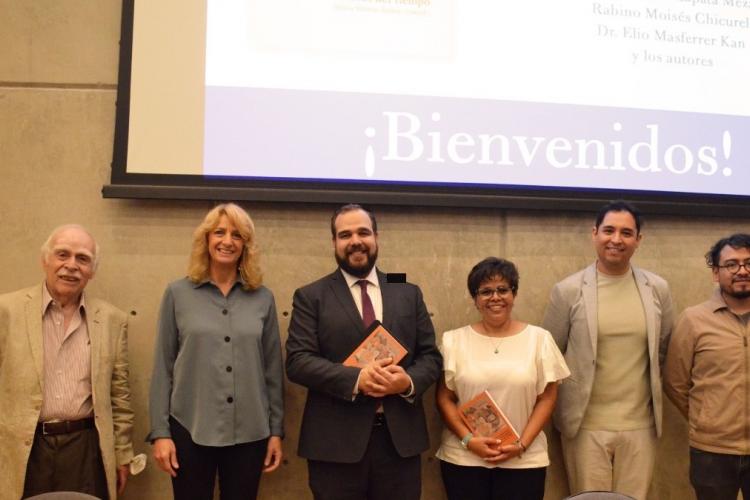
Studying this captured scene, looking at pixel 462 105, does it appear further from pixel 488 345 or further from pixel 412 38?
pixel 488 345

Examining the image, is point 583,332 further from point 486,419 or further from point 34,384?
Answer: point 34,384

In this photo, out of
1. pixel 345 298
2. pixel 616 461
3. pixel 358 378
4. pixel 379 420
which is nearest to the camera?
pixel 358 378

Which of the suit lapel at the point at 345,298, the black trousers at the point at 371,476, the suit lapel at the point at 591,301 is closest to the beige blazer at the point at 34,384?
the black trousers at the point at 371,476

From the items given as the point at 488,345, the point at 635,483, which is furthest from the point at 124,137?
the point at 635,483

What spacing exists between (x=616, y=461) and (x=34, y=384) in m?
2.47

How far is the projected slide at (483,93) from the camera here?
322 cm

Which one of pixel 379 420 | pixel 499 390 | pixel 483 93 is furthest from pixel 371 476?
pixel 483 93

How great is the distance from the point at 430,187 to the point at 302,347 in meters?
1.11

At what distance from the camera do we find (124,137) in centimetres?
316

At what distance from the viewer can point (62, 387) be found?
2.58m

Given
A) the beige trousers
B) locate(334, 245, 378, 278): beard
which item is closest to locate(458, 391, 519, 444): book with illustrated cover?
the beige trousers

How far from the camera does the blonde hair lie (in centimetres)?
273

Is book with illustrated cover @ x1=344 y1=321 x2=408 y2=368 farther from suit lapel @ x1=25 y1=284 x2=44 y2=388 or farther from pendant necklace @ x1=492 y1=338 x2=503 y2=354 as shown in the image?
suit lapel @ x1=25 y1=284 x2=44 y2=388

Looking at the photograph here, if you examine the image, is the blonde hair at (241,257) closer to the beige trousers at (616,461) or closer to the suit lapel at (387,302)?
the suit lapel at (387,302)
